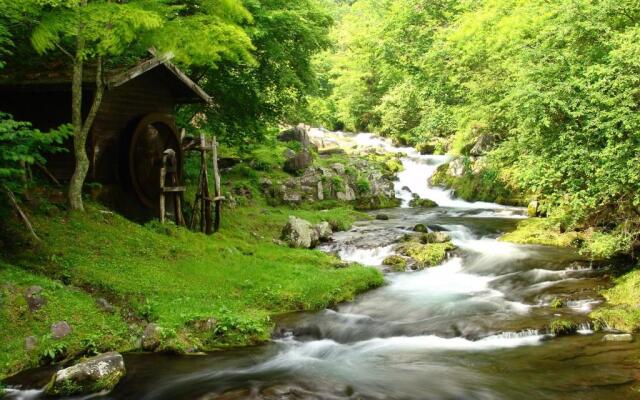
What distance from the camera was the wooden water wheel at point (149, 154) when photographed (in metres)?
13.1

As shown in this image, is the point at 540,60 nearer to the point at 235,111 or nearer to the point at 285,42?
the point at 285,42

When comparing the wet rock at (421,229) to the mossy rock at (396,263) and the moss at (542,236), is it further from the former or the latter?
the mossy rock at (396,263)

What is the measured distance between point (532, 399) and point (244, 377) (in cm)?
388

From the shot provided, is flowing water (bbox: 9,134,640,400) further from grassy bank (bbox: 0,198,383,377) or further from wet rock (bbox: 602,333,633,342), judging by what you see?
grassy bank (bbox: 0,198,383,377)

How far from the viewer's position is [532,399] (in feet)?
21.5

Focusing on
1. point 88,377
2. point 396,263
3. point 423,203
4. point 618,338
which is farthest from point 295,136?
point 88,377

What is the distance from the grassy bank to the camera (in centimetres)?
802

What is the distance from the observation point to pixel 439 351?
8.53 metres

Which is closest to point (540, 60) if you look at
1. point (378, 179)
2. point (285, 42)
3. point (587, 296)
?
point (587, 296)

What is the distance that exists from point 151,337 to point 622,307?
322 inches

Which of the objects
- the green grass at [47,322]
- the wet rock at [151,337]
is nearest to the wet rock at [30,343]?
the green grass at [47,322]

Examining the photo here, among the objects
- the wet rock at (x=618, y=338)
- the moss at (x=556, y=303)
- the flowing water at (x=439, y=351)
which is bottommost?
the flowing water at (x=439, y=351)

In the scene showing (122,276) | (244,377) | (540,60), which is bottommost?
(244,377)

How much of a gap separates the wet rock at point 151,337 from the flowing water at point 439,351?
8.1 inches
